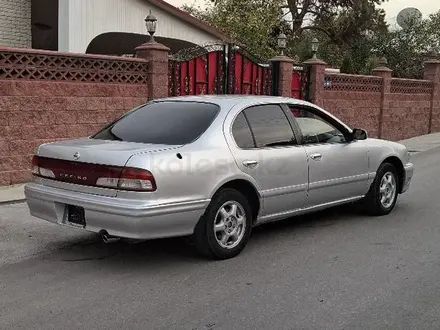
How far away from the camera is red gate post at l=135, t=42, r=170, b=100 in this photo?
1034cm

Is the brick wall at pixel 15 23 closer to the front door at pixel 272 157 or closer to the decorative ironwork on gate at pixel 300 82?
the decorative ironwork on gate at pixel 300 82

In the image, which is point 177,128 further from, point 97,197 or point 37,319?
point 37,319

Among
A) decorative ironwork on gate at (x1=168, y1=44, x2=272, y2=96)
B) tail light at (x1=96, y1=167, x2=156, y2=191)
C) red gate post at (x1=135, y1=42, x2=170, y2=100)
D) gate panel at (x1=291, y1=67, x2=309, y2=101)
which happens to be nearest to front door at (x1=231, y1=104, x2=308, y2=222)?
tail light at (x1=96, y1=167, x2=156, y2=191)

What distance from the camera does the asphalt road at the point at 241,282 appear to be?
4.01m

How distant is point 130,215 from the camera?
15.5ft

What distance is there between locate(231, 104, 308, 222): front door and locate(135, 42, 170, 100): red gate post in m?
4.65

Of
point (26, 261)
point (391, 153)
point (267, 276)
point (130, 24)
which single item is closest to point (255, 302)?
point (267, 276)

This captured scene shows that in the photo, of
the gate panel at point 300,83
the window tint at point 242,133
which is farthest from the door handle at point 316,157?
the gate panel at point 300,83

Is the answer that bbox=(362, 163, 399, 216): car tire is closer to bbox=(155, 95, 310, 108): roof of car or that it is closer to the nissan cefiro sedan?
the nissan cefiro sedan

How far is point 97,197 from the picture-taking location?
494 cm

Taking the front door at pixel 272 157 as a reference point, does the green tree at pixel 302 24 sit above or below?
above

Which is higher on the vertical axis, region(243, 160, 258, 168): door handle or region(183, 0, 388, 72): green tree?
region(183, 0, 388, 72): green tree

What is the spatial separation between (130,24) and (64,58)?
522 cm

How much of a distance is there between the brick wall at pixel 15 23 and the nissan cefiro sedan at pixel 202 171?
8257 millimetres
